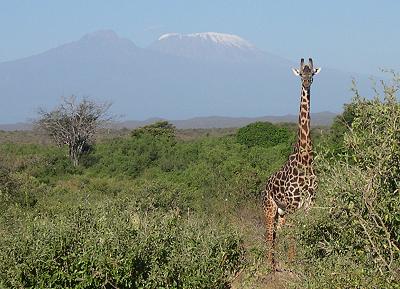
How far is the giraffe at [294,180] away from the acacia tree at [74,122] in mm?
26596

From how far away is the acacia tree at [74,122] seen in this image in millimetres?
37688

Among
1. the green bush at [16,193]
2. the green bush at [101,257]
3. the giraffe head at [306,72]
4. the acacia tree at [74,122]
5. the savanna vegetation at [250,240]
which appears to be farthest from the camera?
the acacia tree at [74,122]

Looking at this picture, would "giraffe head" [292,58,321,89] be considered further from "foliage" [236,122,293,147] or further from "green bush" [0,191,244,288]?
"foliage" [236,122,293,147]

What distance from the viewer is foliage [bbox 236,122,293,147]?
36438mm

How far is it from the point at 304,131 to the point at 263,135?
26.3 metres

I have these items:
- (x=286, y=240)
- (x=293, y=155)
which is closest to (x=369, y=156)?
(x=286, y=240)

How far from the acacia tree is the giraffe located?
87.3 ft

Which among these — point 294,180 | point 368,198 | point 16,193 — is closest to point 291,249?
point 294,180

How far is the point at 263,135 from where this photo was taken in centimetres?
3697

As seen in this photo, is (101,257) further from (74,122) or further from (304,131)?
(74,122)

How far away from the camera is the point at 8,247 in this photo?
26.3 feet

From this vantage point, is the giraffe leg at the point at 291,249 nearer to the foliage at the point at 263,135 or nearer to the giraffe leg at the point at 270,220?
the giraffe leg at the point at 270,220

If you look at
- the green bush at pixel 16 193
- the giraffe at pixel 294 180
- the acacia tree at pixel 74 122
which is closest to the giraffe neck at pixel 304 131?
the giraffe at pixel 294 180

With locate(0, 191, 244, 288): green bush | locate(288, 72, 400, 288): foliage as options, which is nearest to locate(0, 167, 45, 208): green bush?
locate(0, 191, 244, 288): green bush
